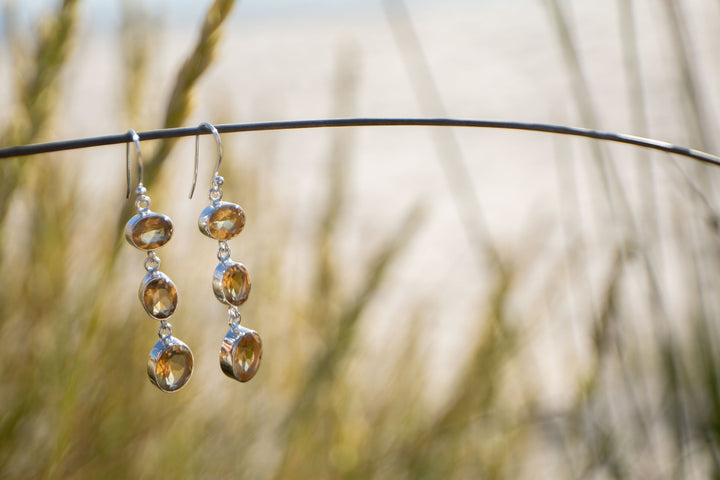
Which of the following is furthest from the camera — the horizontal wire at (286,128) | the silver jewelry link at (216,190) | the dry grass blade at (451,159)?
the dry grass blade at (451,159)

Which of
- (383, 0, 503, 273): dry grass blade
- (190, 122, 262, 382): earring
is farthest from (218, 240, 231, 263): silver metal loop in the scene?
(383, 0, 503, 273): dry grass blade

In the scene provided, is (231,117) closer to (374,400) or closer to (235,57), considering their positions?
(374,400)

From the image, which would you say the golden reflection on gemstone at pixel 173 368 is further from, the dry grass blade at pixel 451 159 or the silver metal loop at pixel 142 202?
the dry grass blade at pixel 451 159

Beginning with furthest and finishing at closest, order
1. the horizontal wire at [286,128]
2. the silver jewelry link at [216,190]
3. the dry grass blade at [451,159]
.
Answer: the dry grass blade at [451,159]
the silver jewelry link at [216,190]
the horizontal wire at [286,128]

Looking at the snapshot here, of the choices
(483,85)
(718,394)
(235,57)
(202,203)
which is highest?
(235,57)

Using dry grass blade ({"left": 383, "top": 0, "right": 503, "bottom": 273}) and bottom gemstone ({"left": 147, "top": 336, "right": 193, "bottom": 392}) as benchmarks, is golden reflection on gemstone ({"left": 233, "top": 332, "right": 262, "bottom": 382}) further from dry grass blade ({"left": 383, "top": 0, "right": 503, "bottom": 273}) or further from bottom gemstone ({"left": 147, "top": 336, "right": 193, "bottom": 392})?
dry grass blade ({"left": 383, "top": 0, "right": 503, "bottom": 273})

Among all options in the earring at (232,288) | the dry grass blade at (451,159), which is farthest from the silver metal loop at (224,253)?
the dry grass blade at (451,159)

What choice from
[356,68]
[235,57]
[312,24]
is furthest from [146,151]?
[312,24]
